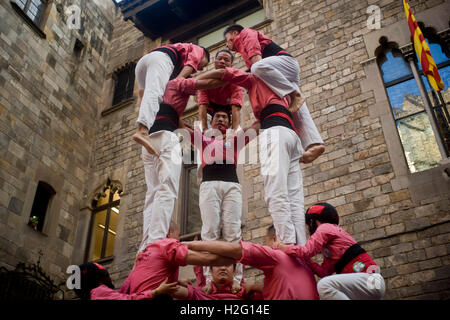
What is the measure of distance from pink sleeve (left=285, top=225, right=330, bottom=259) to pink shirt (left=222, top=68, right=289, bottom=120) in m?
1.48

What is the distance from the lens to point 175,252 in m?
3.64

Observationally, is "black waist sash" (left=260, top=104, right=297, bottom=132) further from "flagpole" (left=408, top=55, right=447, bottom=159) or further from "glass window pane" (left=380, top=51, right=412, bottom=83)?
"glass window pane" (left=380, top=51, right=412, bottom=83)

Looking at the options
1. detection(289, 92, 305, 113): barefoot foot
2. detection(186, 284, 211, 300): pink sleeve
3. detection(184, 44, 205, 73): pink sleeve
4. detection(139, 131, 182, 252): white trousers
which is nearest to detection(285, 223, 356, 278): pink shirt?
detection(186, 284, 211, 300): pink sleeve

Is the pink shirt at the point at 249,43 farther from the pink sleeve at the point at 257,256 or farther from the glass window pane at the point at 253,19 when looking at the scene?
the glass window pane at the point at 253,19

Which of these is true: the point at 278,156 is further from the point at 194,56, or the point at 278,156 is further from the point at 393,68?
the point at 393,68

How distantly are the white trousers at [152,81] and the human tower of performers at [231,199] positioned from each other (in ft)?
0.04

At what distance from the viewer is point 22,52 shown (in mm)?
10344

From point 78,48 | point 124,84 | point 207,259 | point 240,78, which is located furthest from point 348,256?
point 78,48

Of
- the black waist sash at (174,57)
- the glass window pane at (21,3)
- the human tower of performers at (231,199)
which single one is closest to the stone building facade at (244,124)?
the glass window pane at (21,3)

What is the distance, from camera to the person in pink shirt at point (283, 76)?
15.4 feet

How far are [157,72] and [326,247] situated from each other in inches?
101

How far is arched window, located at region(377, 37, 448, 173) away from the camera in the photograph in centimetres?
730
